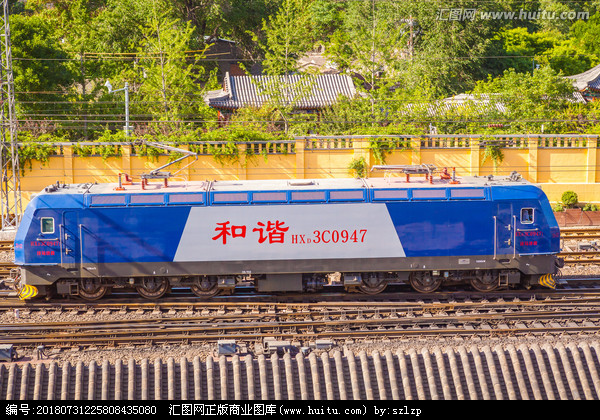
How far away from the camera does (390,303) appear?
2028 cm

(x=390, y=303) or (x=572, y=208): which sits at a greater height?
(x=572, y=208)

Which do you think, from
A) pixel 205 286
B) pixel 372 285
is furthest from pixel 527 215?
pixel 205 286

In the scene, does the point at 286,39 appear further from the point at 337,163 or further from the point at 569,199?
the point at 569,199

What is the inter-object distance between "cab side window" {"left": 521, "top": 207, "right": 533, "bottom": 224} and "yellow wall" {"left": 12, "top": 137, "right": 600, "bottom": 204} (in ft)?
38.8

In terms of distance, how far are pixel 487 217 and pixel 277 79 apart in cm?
2072

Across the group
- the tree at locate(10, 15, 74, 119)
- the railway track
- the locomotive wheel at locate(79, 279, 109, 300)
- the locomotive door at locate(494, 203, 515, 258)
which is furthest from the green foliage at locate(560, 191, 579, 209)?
the tree at locate(10, 15, 74, 119)

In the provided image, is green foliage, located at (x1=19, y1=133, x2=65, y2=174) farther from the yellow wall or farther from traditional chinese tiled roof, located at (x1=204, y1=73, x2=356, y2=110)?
traditional chinese tiled roof, located at (x1=204, y1=73, x2=356, y2=110)

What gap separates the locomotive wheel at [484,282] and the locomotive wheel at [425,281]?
1.04 m

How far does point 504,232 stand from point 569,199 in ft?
41.7

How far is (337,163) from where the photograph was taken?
32625 millimetres

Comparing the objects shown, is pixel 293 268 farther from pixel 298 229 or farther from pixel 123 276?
pixel 123 276

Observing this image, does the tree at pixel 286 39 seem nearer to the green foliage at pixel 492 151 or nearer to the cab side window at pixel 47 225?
the green foliage at pixel 492 151

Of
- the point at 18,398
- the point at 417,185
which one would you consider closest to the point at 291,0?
the point at 417,185

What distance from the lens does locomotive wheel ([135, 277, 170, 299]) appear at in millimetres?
20938
